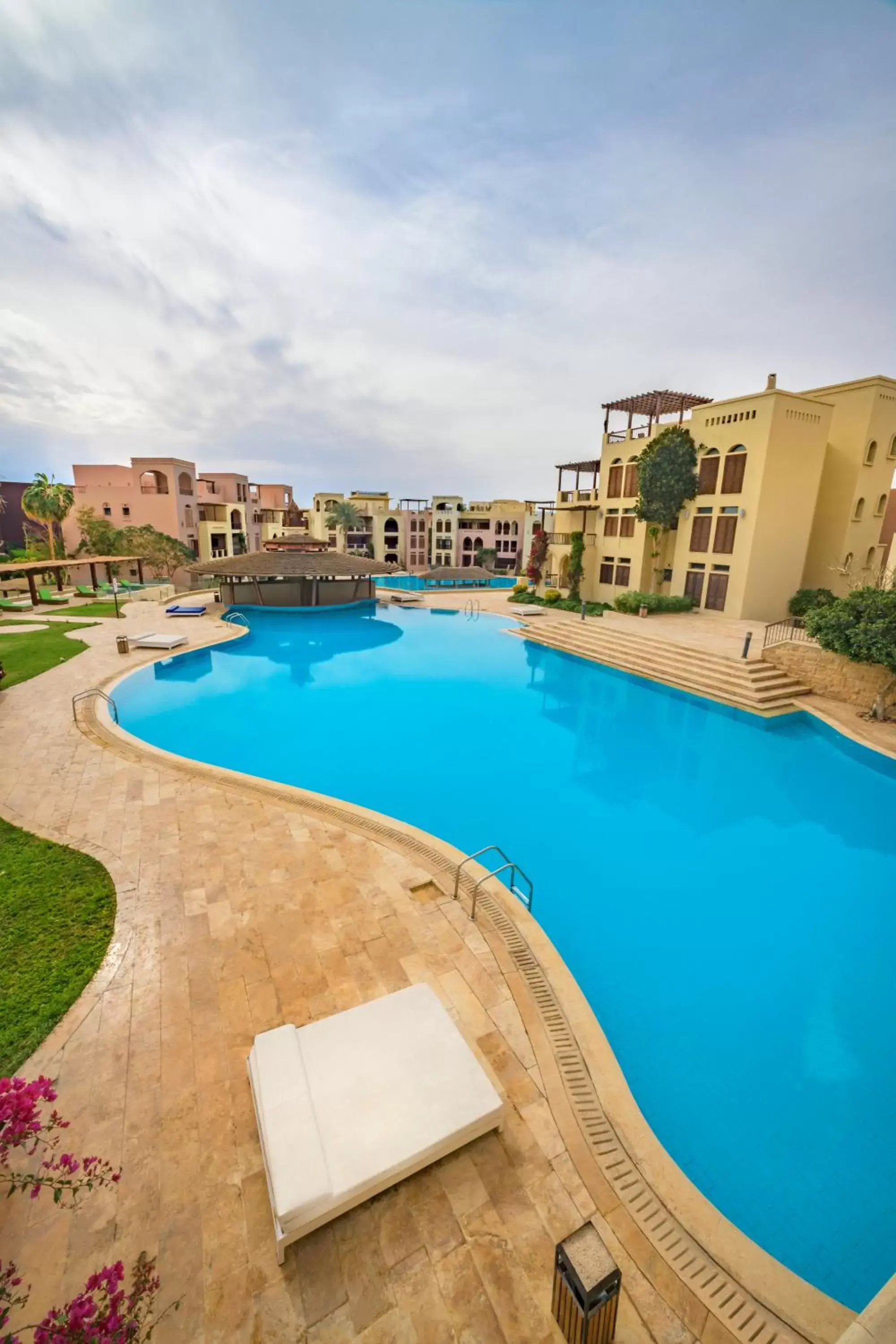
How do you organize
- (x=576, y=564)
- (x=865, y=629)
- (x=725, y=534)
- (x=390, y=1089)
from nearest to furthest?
(x=390, y=1089) < (x=865, y=629) < (x=725, y=534) < (x=576, y=564)

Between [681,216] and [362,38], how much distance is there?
27.0 feet

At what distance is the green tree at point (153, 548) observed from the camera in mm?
38094

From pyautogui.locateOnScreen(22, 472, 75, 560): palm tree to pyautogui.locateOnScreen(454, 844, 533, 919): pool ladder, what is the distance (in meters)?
40.3

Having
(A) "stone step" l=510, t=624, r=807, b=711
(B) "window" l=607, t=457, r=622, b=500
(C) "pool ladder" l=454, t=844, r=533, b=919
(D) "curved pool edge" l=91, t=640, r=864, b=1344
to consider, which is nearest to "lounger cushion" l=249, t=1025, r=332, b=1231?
(D) "curved pool edge" l=91, t=640, r=864, b=1344

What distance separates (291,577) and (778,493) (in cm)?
2608

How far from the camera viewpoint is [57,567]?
29641mm

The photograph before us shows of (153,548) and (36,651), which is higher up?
(153,548)

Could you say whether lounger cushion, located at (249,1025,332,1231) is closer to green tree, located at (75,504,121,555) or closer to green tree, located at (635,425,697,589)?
green tree, located at (635,425,697,589)

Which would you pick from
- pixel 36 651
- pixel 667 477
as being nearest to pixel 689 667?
pixel 667 477

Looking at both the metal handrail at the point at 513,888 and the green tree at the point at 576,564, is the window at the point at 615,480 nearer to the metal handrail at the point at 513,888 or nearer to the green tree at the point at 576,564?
the green tree at the point at 576,564

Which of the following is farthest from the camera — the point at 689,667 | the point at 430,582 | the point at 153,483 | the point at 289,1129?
the point at 430,582

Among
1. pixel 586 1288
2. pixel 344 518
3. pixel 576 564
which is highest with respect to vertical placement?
pixel 344 518

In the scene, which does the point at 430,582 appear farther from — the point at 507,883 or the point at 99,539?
the point at 507,883

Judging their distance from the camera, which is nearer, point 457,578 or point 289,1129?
point 289,1129
